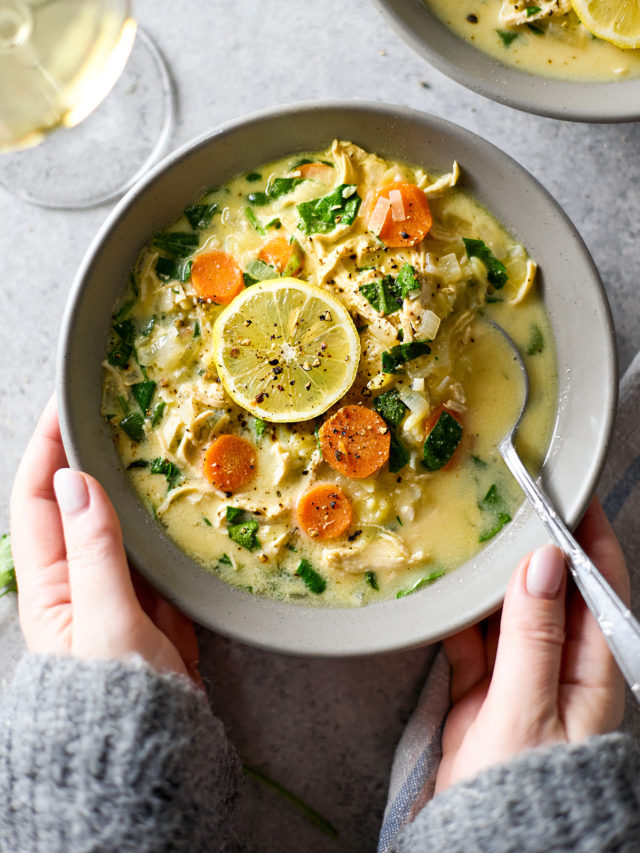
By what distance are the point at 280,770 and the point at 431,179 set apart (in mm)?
1973

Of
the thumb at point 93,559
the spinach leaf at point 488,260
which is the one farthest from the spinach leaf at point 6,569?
the spinach leaf at point 488,260

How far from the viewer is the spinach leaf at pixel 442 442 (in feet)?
7.83

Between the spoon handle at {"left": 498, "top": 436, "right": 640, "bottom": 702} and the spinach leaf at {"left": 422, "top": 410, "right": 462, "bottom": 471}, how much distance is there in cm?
15

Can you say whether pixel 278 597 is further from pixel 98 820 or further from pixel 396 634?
pixel 98 820

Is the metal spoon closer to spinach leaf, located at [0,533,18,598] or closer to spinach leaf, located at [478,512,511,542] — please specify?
spinach leaf, located at [478,512,511,542]

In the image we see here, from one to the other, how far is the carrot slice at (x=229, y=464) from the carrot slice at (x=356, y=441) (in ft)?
0.74

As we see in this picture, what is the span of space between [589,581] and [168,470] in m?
1.22

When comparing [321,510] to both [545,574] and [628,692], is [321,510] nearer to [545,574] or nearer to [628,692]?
[545,574]

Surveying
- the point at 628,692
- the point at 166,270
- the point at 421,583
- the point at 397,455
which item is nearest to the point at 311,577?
the point at 421,583

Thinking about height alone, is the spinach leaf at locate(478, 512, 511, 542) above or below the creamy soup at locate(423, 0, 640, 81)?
below

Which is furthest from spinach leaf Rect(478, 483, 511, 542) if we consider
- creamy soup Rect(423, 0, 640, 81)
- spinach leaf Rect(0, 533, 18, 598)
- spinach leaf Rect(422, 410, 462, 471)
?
spinach leaf Rect(0, 533, 18, 598)

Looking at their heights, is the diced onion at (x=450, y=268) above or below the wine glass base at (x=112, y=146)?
above

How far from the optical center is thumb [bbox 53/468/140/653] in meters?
2.16

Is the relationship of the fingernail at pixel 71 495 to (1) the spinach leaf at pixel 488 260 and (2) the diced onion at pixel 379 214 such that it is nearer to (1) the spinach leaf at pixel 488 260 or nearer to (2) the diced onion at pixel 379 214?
(2) the diced onion at pixel 379 214
